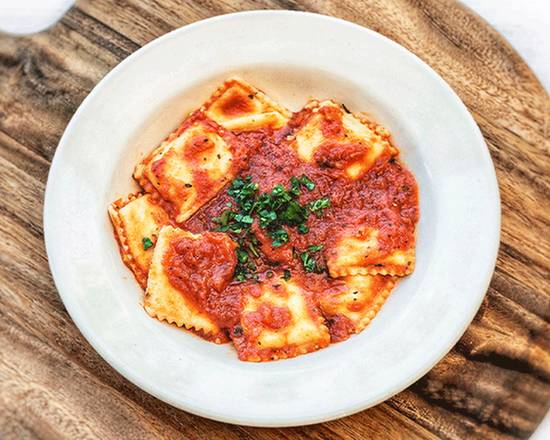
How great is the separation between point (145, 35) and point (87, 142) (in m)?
1.27

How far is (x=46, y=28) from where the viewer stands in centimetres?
639

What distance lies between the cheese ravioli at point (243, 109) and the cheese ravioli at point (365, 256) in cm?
120

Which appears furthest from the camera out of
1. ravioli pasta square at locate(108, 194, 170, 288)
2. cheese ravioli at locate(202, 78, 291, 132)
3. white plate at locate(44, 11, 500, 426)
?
cheese ravioli at locate(202, 78, 291, 132)

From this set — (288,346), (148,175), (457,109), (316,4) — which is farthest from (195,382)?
(316,4)

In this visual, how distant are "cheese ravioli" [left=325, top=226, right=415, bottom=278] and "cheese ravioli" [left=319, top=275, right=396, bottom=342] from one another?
88 mm

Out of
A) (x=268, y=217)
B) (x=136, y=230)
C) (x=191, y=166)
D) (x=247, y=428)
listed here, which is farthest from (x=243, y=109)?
(x=247, y=428)

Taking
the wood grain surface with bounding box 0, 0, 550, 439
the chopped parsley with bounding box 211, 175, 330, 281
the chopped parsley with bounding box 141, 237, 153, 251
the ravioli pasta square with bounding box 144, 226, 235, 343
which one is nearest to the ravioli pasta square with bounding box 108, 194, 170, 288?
the chopped parsley with bounding box 141, 237, 153, 251

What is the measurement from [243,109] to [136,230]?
55.4 inches

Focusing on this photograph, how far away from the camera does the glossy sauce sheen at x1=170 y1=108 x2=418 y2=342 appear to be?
5.70 m

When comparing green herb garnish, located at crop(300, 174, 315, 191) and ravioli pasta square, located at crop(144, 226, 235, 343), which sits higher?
green herb garnish, located at crop(300, 174, 315, 191)

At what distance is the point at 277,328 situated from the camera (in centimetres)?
563

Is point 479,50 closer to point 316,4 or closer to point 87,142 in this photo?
point 316,4

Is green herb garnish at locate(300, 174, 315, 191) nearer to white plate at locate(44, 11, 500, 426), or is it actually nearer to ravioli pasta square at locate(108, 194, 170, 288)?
white plate at locate(44, 11, 500, 426)

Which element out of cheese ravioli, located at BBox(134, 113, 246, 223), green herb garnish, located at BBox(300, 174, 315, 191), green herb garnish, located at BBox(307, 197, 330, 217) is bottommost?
cheese ravioli, located at BBox(134, 113, 246, 223)
